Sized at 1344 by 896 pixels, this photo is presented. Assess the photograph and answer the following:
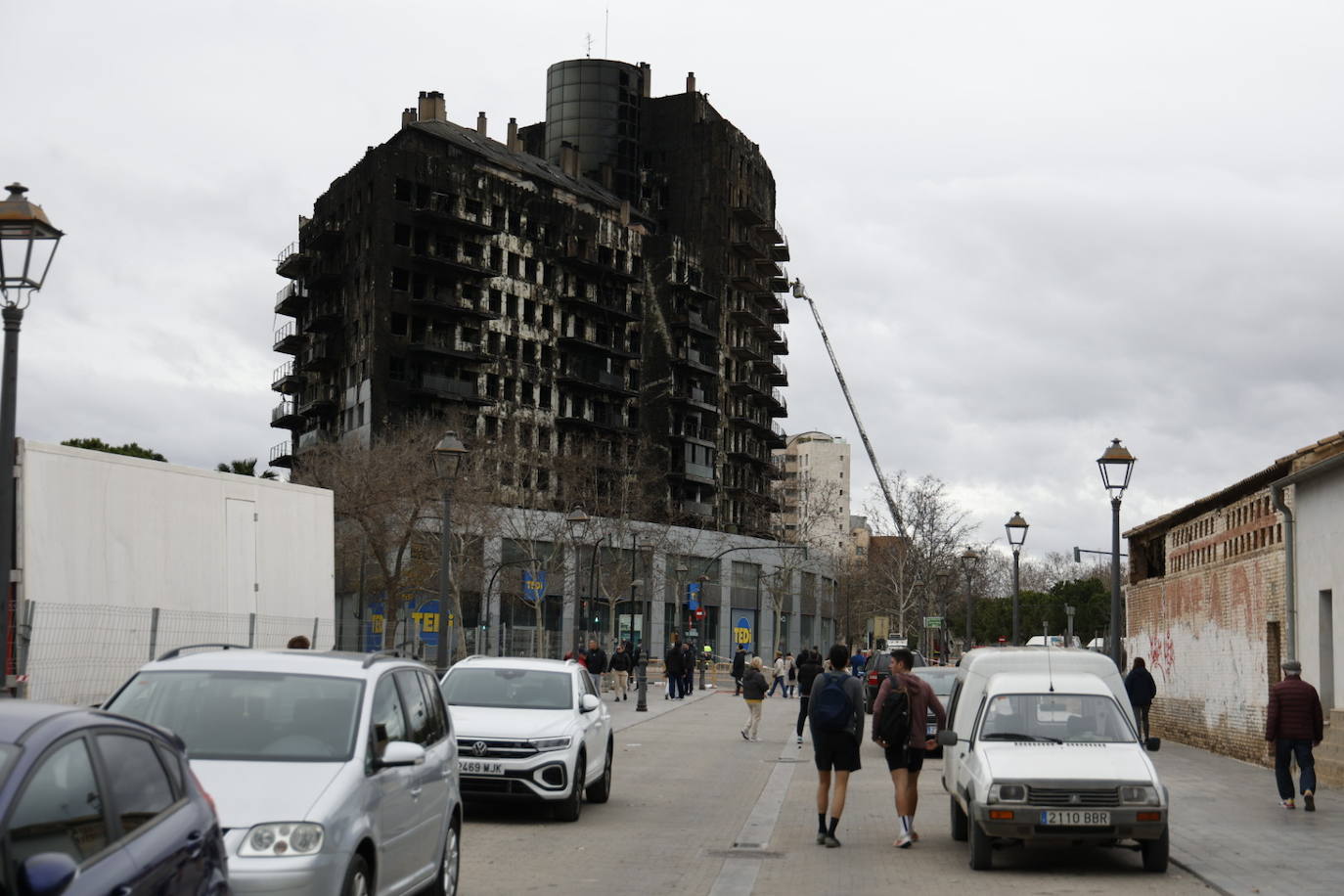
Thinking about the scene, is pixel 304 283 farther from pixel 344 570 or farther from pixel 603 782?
pixel 603 782

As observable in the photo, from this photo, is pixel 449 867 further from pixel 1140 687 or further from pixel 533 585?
pixel 533 585

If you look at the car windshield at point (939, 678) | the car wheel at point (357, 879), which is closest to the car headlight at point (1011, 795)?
the car wheel at point (357, 879)

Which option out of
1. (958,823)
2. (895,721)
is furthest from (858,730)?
(958,823)

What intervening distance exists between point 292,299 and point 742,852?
86584 mm

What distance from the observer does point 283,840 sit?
25.3 ft

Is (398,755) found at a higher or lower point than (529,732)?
higher

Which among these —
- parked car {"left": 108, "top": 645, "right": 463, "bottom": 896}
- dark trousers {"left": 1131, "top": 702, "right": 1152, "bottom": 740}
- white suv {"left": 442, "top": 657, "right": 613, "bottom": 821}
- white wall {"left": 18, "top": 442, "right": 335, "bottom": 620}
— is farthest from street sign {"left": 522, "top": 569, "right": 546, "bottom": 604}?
parked car {"left": 108, "top": 645, "right": 463, "bottom": 896}

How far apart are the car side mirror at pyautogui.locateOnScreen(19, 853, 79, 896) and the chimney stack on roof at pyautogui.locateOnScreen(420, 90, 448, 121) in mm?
99358

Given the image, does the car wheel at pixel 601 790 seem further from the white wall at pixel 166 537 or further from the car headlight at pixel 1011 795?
the car headlight at pixel 1011 795

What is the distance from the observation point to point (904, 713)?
1489 centimetres

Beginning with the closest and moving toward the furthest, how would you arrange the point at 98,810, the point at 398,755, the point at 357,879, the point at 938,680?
the point at 98,810 → the point at 357,879 → the point at 398,755 → the point at 938,680

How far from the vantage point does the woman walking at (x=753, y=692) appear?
31156 mm

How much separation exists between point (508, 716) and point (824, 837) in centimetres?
367

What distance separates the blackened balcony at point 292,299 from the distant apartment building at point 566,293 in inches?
6.3
